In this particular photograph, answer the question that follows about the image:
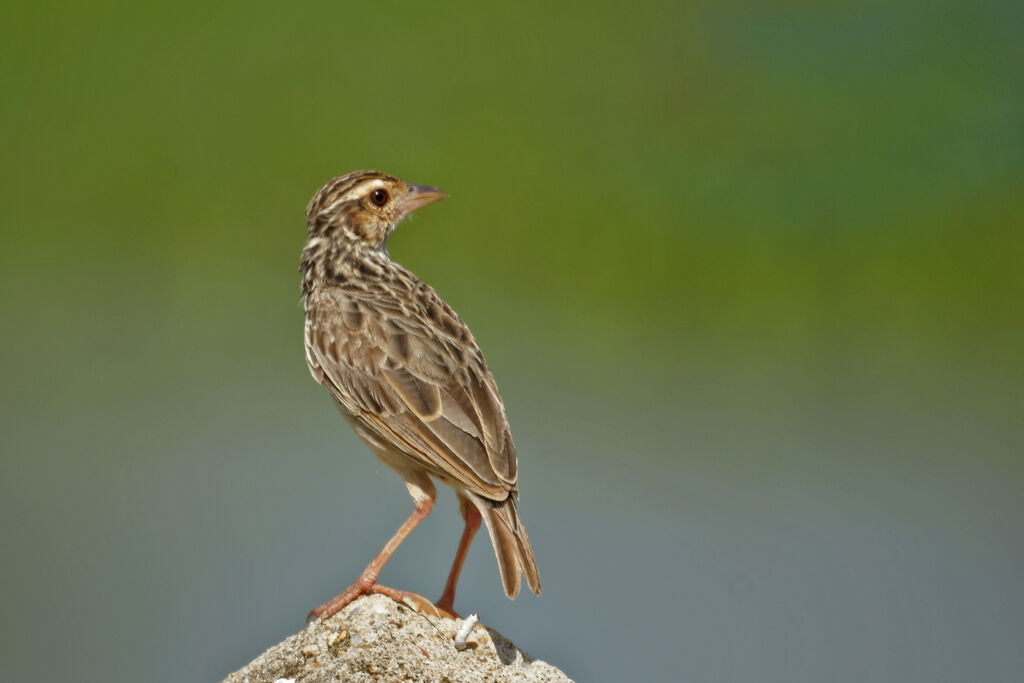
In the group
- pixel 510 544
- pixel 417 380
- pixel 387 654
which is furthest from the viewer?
pixel 417 380

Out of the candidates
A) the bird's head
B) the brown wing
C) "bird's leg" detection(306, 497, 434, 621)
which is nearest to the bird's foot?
"bird's leg" detection(306, 497, 434, 621)

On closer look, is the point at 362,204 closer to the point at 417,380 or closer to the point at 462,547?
the point at 417,380

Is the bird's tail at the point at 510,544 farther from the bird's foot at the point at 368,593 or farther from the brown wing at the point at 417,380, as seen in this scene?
the bird's foot at the point at 368,593

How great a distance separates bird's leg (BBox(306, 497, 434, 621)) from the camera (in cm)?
569

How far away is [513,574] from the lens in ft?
17.9

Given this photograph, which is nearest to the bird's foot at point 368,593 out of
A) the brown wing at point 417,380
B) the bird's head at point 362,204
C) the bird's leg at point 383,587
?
the bird's leg at point 383,587

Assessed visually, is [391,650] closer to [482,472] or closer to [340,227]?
[482,472]

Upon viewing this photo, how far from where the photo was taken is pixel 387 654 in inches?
200

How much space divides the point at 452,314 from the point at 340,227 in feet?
3.51

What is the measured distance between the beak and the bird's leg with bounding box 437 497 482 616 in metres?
2.26

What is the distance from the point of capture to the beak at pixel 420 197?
7.59 metres

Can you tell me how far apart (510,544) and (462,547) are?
0.99 meters

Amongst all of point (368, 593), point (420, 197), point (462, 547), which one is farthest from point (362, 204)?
point (368, 593)

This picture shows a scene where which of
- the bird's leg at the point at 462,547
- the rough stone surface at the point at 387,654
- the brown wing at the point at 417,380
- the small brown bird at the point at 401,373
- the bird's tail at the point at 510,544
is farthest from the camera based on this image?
the bird's leg at the point at 462,547
